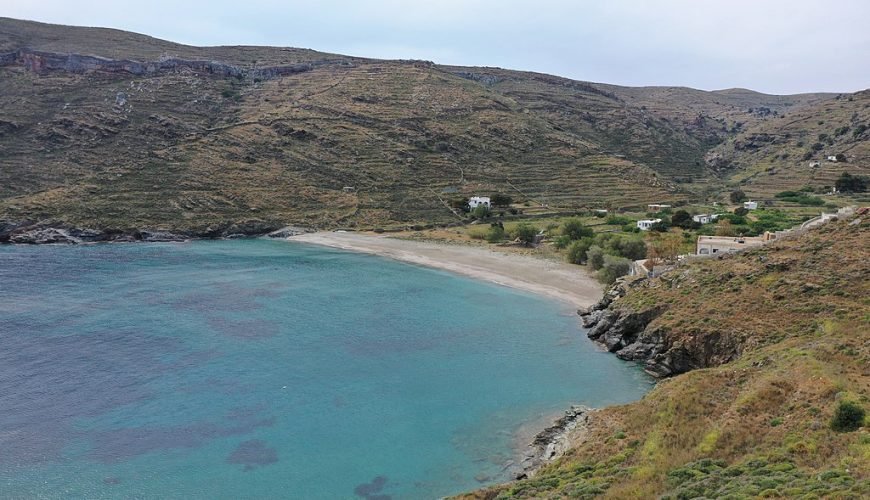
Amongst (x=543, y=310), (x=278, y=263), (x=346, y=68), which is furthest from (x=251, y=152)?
(x=543, y=310)

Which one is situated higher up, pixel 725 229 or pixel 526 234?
pixel 725 229

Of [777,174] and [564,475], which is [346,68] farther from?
[564,475]

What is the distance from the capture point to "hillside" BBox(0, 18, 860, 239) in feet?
320

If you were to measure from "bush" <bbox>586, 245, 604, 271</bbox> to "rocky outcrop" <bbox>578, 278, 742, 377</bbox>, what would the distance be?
15.5 m

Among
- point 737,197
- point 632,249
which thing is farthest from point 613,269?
point 737,197

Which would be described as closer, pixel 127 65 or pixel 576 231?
pixel 576 231

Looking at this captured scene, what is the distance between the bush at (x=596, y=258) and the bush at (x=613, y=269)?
3.51 m

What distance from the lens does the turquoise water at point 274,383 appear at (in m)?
27.0

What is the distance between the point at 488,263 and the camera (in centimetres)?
7575

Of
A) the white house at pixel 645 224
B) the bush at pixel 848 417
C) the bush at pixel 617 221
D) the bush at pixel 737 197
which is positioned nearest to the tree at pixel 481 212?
the bush at pixel 617 221

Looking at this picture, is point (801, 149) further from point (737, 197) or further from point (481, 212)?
point (481, 212)

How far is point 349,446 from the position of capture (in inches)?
1167

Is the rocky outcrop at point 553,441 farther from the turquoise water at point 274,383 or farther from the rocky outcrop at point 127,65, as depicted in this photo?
the rocky outcrop at point 127,65

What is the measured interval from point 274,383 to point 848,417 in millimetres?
29694
